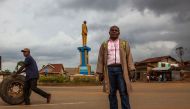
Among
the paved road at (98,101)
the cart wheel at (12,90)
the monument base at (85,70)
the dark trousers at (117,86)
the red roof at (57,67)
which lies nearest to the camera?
the dark trousers at (117,86)

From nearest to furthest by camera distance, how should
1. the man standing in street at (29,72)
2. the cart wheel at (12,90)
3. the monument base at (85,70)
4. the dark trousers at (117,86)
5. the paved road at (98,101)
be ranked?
the dark trousers at (117,86)
the paved road at (98,101)
the man standing in street at (29,72)
the cart wheel at (12,90)
the monument base at (85,70)

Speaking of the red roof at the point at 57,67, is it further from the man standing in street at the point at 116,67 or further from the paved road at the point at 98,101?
the man standing in street at the point at 116,67

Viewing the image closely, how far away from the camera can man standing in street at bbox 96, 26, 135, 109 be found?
679 centimetres

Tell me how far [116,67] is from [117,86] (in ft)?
1.11

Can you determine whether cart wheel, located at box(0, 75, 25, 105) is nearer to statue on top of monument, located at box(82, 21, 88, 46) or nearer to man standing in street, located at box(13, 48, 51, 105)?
man standing in street, located at box(13, 48, 51, 105)

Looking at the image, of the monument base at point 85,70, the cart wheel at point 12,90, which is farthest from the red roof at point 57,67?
the cart wheel at point 12,90

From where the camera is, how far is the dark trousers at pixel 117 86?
22.2 feet

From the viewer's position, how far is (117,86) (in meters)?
6.94

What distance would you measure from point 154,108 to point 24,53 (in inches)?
149

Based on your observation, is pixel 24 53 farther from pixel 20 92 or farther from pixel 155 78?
pixel 155 78

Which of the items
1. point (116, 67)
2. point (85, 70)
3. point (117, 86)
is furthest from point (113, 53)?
point (85, 70)

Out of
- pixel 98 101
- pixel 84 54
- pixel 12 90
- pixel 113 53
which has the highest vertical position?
pixel 84 54

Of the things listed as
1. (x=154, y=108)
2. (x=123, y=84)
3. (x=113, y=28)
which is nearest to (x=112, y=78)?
(x=123, y=84)

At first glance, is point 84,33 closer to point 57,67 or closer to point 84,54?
point 84,54
